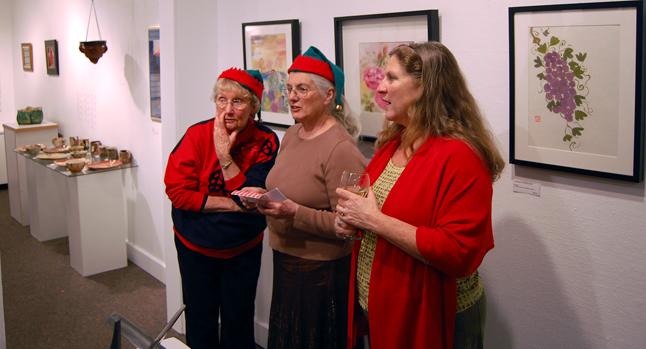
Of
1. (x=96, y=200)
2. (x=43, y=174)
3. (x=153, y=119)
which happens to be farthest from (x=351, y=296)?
(x=43, y=174)

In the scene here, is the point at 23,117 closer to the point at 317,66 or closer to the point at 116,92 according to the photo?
the point at 116,92

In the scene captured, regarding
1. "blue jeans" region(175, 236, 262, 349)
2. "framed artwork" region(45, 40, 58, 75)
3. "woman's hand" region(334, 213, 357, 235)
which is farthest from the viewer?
"framed artwork" region(45, 40, 58, 75)

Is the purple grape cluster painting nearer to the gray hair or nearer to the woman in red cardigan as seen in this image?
the woman in red cardigan

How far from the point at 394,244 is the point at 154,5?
10.5 ft

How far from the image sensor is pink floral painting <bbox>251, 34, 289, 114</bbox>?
290 cm

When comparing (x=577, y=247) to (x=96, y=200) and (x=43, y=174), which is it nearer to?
(x=96, y=200)

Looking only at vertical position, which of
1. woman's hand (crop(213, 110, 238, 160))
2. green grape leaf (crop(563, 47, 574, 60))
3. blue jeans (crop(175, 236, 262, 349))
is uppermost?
green grape leaf (crop(563, 47, 574, 60))

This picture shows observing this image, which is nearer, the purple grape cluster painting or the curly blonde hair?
the curly blonde hair

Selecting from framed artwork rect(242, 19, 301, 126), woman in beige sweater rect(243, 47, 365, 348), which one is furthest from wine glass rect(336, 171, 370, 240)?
framed artwork rect(242, 19, 301, 126)

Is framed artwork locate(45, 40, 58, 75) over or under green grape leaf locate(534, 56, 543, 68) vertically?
over

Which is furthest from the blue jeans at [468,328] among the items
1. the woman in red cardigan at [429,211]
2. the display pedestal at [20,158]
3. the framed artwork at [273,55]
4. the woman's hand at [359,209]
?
the display pedestal at [20,158]

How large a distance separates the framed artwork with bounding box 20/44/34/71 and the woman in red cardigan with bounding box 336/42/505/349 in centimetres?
683

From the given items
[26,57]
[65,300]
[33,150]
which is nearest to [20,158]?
[33,150]

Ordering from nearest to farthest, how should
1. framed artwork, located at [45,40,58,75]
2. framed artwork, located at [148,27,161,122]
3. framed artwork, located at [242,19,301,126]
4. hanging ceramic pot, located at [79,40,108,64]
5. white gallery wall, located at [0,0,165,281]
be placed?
framed artwork, located at [242,19,301,126] < framed artwork, located at [148,27,161,122] < white gallery wall, located at [0,0,165,281] < hanging ceramic pot, located at [79,40,108,64] < framed artwork, located at [45,40,58,75]
